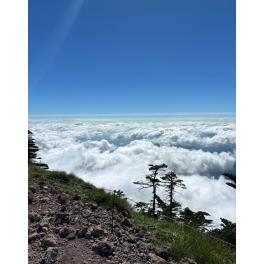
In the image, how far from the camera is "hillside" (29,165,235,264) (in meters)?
3.51

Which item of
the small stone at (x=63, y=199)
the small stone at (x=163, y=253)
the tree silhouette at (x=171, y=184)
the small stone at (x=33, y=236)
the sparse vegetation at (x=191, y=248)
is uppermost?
the small stone at (x=33, y=236)

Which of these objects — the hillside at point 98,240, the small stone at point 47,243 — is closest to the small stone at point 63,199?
the hillside at point 98,240

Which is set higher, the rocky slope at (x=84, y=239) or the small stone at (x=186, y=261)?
the rocky slope at (x=84, y=239)

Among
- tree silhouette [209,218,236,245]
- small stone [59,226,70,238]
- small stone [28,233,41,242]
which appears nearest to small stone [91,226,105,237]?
small stone [59,226,70,238]

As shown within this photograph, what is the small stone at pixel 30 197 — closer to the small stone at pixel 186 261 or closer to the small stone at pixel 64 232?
the small stone at pixel 64 232

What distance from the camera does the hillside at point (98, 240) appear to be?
3.51m

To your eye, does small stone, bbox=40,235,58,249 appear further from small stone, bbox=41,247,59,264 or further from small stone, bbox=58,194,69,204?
small stone, bbox=58,194,69,204

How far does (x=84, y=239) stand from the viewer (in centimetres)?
387

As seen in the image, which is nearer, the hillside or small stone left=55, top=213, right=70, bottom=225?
the hillside

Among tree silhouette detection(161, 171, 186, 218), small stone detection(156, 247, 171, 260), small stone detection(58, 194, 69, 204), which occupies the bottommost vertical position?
tree silhouette detection(161, 171, 186, 218)
